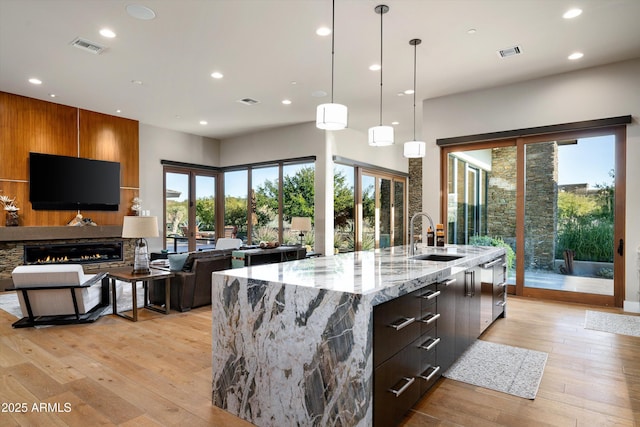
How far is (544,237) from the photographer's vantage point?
5504mm

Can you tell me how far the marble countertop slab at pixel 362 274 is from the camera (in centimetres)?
187

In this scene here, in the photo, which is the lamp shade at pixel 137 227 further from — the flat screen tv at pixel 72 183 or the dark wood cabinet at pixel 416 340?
the flat screen tv at pixel 72 183

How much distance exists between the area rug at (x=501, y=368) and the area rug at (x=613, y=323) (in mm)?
1331

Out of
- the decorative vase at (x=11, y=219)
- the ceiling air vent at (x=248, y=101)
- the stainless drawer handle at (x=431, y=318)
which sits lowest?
the stainless drawer handle at (x=431, y=318)

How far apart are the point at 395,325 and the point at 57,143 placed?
7.38 metres

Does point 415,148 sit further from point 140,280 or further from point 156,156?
point 156,156

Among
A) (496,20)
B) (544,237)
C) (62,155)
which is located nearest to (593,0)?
(496,20)

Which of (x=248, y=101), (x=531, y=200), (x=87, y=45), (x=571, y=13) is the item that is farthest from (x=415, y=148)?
(x=87, y=45)

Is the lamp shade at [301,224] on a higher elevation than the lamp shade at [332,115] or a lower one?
lower

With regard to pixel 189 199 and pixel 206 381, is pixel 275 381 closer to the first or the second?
pixel 206 381

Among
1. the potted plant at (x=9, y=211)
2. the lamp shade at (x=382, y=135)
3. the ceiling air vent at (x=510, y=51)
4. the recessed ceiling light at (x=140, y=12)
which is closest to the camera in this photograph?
the recessed ceiling light at (x=140, y=12)

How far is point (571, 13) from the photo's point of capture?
372 cm

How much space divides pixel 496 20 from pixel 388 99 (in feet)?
8.99

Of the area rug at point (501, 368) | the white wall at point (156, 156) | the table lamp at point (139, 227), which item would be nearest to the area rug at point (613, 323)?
the area rug at point (501, 368)
